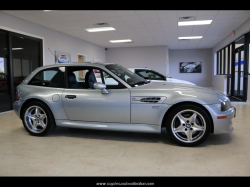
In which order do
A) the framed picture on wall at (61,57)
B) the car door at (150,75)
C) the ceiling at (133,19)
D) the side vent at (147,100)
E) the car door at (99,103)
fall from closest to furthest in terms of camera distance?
1. the side vent at (147,100)
2. the car door at (99,103)
3. the ceiling at (133,19)
4. the car door at (150,75)
5. the framed picture on wall at (61,57)

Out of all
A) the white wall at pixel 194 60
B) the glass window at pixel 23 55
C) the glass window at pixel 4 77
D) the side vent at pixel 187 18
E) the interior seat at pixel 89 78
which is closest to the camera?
the interior seat at pixel 89 78

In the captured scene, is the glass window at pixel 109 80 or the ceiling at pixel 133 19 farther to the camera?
the ceiling at pixel 133 19

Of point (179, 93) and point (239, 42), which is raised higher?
point (239, 42)

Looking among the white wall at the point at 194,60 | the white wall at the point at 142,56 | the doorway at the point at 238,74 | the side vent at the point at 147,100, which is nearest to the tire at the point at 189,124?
the side vent at the point at 147,100

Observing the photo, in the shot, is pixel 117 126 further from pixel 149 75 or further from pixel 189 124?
pixel 149 75

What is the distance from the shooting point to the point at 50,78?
390cm

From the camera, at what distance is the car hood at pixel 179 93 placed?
307 centimetres

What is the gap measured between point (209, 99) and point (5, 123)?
459 centimetres

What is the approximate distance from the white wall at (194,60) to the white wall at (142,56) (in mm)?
3473

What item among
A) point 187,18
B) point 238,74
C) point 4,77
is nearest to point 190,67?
point 238,74

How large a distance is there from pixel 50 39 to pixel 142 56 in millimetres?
8046

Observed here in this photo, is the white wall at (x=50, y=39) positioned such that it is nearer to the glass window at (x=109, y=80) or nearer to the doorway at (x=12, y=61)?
the doorway at (x=12, y=61)

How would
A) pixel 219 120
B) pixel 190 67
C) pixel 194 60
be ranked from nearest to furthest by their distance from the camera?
pixel 219 120, pixel 194 60, pixel 190 67

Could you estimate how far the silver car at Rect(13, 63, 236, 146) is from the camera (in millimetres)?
3084
